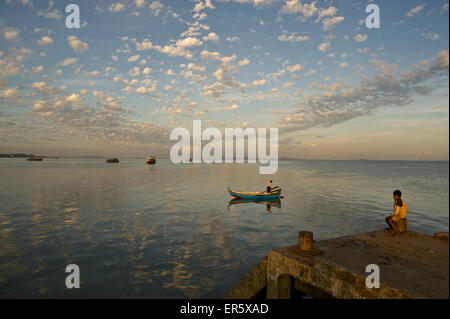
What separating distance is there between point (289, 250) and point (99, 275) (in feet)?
31.5

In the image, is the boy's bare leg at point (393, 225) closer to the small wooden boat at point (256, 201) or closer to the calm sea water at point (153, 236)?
the calm sea water at point (153, 236)

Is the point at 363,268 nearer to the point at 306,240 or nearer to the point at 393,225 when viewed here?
the point at 306,240

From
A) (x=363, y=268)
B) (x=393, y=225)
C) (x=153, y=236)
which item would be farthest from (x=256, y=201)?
(x=363, y=268)

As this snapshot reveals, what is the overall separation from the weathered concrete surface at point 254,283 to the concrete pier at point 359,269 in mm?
32

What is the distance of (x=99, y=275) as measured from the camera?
12.3 m

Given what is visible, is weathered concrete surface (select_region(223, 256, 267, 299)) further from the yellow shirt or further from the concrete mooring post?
the yellow shirt

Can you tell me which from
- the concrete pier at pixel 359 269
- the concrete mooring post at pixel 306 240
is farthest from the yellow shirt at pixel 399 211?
→ the concrete mooring post at pixel 306 240

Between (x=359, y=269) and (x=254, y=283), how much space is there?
3.80 metres

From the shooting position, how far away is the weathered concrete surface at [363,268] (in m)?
6.04

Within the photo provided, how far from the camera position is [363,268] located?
271 inches

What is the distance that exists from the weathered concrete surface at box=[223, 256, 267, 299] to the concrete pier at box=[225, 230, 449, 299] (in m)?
0.03

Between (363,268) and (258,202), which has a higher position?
(363,268)

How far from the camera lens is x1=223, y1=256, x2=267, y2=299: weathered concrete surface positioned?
896 cm
